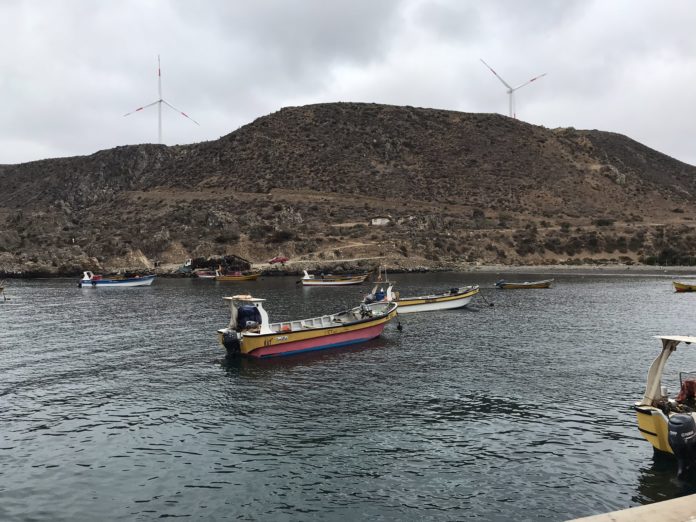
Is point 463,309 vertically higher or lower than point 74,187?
lower

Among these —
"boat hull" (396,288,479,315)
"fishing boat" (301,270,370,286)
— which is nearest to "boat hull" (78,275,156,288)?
"fishing boat" (301,270,370,286)

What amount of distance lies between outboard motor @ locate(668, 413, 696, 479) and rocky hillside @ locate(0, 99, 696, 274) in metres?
94.4

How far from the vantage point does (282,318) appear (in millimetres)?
53469

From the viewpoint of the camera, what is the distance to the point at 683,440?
17328 millimetres

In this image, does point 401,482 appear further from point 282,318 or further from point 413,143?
point 413,143

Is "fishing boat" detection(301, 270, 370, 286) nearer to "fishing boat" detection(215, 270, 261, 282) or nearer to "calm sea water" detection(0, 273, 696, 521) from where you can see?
"fishing boat" detection(215, 270, 261, 282)

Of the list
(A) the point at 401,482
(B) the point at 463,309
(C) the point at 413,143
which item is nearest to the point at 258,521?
(A) the point at 401,482

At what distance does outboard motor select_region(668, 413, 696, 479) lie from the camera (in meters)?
17.3

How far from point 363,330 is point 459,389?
14208mm

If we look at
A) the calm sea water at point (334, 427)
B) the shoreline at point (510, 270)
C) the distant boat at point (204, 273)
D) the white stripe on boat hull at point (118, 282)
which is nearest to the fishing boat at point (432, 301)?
the calm sea water at point (334, 427)

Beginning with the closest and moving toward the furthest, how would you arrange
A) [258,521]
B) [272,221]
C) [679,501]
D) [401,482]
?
[679,501] < [258,521] < [401,482] < [272,221]

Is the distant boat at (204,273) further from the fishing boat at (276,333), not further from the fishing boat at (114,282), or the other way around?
the fishing boat at (276,333)

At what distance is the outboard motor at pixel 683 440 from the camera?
56.8ft

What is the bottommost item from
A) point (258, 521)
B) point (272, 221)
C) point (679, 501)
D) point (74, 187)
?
point (258, 521)
